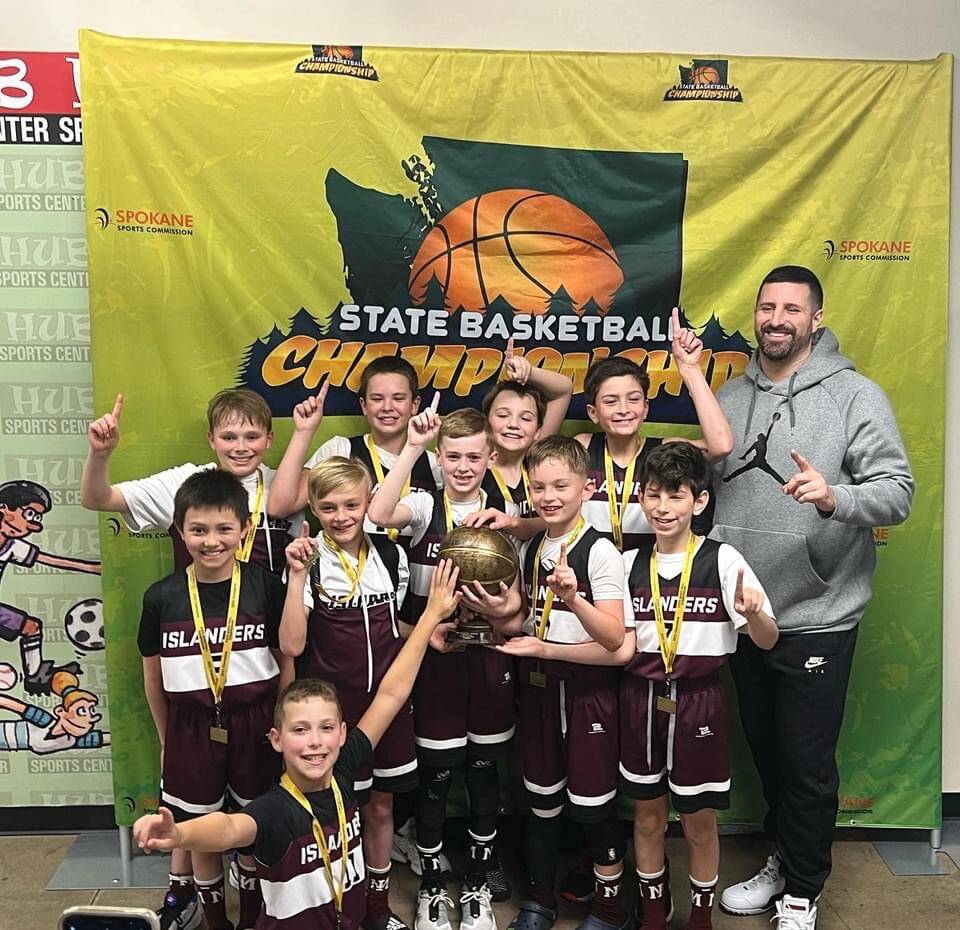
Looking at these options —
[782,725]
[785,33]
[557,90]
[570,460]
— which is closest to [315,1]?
[557,90]

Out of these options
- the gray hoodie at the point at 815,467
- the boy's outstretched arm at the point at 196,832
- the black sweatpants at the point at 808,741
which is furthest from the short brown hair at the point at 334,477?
the black sweatpants at the point at 808,741

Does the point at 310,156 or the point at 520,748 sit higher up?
the point at 310,156

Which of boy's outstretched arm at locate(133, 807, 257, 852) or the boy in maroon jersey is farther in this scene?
the boy in maroon jersey

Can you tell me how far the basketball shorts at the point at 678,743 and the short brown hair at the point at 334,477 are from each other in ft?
3.49

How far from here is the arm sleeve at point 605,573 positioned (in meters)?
2.93

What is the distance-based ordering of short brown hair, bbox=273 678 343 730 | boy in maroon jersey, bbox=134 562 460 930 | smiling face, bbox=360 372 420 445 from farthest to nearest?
smiling face, bbox=360 372 420 445
short brown hair, bbox=273 678 343 730
boy in maroon jersey, bbox=134 562 460 930

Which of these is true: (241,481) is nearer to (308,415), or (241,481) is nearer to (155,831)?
(308,415)

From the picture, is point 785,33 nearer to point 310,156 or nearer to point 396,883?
point 310,156

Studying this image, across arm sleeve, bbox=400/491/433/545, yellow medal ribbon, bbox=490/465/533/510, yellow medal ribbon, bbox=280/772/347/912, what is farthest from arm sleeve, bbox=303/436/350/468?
yellow medal ribbon, bbox=280/772/347/912

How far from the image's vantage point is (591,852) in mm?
3393

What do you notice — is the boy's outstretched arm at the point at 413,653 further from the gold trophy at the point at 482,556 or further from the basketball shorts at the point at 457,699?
the basketball shorts at the point at 457,699

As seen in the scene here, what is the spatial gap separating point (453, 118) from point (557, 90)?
0.40m

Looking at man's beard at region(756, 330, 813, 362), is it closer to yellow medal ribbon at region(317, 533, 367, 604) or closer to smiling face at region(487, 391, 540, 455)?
smiling face at region(487, 391, 540, 455)

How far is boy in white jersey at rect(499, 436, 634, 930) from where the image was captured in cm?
294
